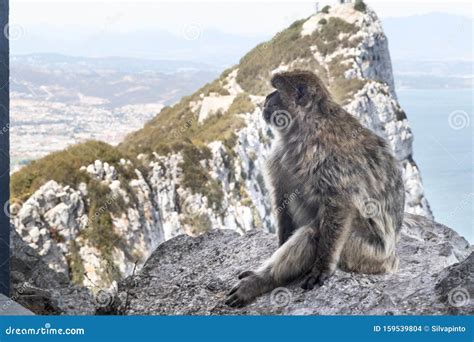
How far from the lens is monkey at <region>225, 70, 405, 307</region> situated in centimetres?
417

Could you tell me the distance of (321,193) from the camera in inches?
165

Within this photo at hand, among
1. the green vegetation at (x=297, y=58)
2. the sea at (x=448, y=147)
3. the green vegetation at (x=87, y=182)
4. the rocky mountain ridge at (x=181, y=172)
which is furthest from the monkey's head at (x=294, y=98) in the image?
the green vegetation at (x=297, y=58)

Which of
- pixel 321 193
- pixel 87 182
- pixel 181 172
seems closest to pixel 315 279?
pixel 321 193

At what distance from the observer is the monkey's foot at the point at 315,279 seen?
4.14m

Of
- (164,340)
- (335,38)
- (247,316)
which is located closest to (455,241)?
(247,316)

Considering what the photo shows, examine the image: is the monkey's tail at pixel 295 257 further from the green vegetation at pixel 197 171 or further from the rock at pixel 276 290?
the green vegetation at pixel 197 171

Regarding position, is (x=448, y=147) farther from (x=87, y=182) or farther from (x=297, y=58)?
(x=87, y=182)

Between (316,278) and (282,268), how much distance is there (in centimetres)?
22

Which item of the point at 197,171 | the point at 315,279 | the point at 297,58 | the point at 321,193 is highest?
the point at 297,58

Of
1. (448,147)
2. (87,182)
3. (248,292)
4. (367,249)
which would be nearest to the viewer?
(248,292)

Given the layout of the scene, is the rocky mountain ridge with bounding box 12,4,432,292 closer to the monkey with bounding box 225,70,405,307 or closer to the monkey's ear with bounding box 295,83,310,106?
the monkey with bounding box 225,70,405,307

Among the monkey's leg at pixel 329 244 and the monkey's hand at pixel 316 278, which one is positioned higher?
the monkey's leg at pixel 329 244

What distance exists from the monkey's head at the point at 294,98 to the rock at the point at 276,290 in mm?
1022

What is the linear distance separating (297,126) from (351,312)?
4.12 feet
